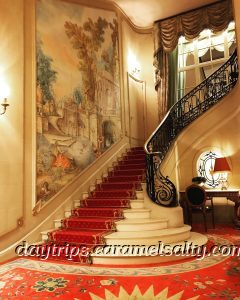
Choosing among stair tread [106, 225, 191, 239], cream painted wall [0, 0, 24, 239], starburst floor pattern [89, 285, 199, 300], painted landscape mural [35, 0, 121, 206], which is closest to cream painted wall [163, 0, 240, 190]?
painted landscape mural [35, 0, 121, 206]

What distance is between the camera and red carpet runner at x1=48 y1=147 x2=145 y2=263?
445cm

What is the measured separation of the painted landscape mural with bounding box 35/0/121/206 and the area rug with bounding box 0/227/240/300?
159cm

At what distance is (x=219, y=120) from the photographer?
6930 mm

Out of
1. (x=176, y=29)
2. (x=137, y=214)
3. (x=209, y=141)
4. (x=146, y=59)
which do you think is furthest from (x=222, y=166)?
(x=146, y=59)

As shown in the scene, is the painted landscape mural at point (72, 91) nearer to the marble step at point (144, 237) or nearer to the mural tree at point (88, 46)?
the mural tree at point (88, 46)

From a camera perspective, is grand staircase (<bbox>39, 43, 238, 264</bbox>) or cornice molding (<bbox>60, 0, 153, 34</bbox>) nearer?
grand staircase (<bbox>39, 43, 238, 264</bbox>)

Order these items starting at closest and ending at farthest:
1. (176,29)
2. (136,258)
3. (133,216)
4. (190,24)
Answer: (136,258), (133,216), (190,24), (176,29)

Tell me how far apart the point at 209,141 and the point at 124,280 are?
4747mm

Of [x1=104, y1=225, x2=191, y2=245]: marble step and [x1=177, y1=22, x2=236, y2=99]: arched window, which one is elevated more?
[x1=177, y1=22, x2=236, y2=99]: arched window

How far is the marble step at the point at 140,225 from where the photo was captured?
14.9 ft

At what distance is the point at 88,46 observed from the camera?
684cm

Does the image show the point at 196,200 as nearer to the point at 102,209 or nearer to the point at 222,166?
the point at 222,166

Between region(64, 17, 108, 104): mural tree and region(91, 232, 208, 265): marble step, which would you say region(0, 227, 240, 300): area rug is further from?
region(64, 17, 108, 104): mural tree

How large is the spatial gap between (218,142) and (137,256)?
4.11 m
